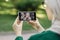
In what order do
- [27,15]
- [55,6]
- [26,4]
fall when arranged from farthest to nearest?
[26,4] < [27,15] < [55,6]

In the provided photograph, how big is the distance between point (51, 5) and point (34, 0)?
85 cm

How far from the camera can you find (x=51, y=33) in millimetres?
843

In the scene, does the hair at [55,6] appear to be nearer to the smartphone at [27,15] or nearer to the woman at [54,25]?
the woman at [54,25]

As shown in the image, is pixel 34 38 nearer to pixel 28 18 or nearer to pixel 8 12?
pixel 28 18

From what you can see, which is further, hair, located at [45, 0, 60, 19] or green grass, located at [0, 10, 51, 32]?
green grass, located at [0, 10, 51, 32]

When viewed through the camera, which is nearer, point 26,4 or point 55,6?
point 55,6

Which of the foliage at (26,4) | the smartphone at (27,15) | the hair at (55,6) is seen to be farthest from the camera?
the foliage at (26,4)

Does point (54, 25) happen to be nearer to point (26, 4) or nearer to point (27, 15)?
point (27, 15)

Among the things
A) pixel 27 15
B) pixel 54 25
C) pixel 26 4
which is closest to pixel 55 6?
pixel 54 25

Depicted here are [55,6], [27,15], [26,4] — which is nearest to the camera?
[55,6]

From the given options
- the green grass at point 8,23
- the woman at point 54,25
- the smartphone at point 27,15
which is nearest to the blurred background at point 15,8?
the green grass at point 8,23

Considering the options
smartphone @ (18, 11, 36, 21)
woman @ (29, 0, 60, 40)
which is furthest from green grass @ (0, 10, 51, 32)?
woman @ (29, 0, 60, 40)

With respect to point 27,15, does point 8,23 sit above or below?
below

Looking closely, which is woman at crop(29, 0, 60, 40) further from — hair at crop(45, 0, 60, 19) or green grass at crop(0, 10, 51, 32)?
green grass at crop(0, 10, 51, 32)
